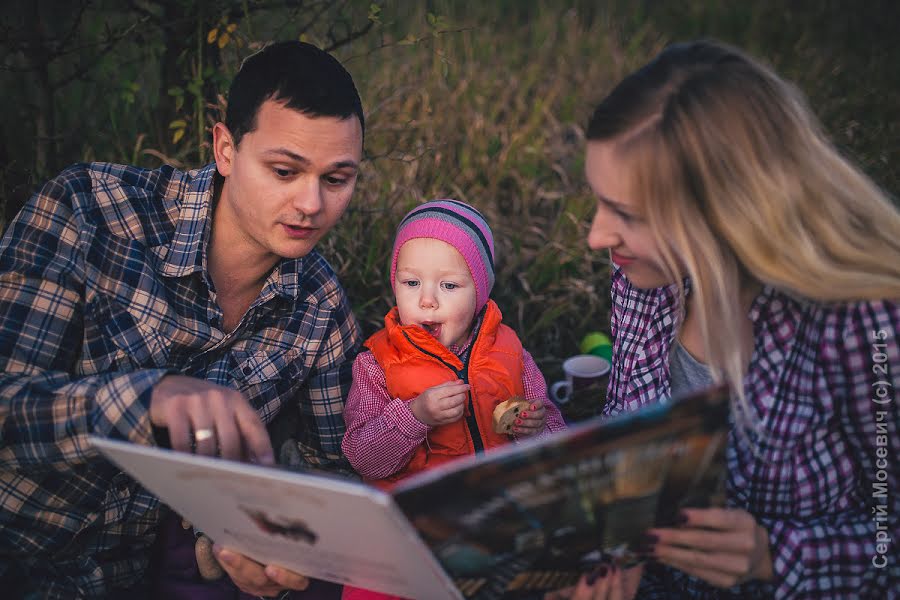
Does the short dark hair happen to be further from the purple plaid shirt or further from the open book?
the purple plaid shirt

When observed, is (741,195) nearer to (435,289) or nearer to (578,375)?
(435,289)

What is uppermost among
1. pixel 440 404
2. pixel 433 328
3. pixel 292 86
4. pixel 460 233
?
pixel 292 86

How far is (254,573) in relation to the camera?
76.3 inches

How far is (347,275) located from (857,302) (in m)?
2.46

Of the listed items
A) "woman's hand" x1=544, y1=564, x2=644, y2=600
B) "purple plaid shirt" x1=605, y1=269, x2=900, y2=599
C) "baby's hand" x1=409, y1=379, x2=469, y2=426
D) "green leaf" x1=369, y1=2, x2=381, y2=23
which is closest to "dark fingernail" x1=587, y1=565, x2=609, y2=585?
"woman's hand" x1=544, y1=564, x2=644, y2=600

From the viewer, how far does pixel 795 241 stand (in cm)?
180

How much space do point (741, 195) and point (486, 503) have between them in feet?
3.12

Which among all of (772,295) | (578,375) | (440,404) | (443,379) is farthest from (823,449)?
(578,375)

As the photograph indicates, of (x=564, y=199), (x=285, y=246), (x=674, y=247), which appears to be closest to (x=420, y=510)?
(x=674, y=247)

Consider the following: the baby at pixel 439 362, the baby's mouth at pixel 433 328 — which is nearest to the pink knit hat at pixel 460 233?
the baby at pixel 439 362

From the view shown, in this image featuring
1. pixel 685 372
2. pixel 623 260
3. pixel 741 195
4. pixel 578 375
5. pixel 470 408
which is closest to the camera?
pixel 741 195

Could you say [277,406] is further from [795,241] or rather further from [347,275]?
[795,241]

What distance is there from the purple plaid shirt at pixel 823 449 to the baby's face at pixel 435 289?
1.09 metres

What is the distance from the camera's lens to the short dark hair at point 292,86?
244 cm
